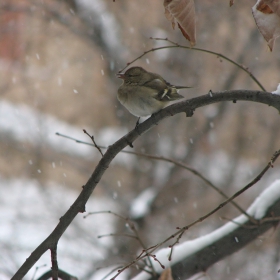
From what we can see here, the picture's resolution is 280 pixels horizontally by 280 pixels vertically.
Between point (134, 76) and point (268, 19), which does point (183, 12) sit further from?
point (134, 76)

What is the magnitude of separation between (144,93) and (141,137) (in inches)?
175

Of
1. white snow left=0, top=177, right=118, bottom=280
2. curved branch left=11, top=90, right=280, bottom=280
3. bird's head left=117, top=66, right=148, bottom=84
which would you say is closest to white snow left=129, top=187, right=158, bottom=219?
white snow left=0, top=177, right=118, bottom=280

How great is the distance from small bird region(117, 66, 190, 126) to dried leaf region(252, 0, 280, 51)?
1.18 m

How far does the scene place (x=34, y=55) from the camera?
8398 mm

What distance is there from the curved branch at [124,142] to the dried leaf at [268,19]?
1.14ft

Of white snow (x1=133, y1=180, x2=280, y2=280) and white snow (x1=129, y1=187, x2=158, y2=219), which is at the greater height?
white snow (x1=129, y1=187, x2=158, y2=219)

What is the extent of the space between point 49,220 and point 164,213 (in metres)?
1.89

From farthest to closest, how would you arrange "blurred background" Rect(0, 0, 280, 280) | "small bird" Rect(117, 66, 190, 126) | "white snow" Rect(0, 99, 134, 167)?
"white snow" Rect(0, 99, 134, 167), "blurred background" Rect(0, 0, 280, 280), "small bird" Rect(117, 66, 190, 126)

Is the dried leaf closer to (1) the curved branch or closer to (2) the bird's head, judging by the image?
(1) the curved branch

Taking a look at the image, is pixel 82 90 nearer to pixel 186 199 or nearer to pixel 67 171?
pixel 67 171

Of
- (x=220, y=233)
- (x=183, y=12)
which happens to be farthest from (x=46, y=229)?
(x=183, y=12)

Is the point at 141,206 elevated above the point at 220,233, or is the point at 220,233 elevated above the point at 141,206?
the point at 141,206

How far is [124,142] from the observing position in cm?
144

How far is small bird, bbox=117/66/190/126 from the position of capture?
85.7 inches
